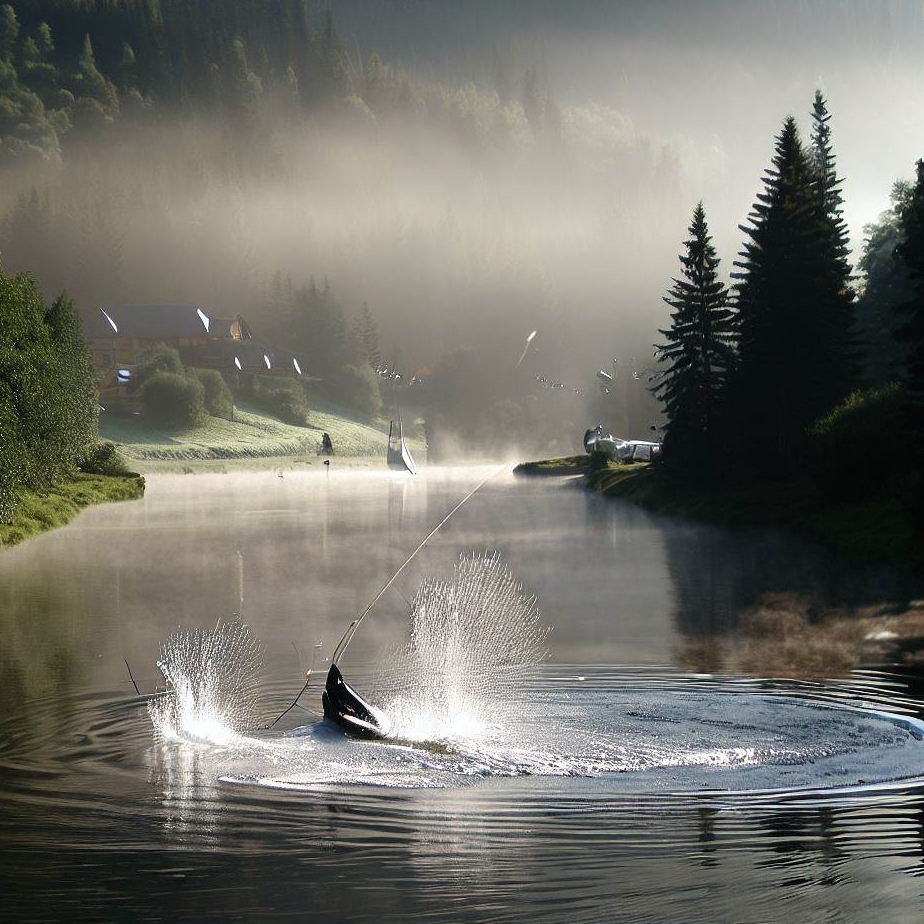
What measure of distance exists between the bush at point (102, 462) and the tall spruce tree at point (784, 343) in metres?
54.1

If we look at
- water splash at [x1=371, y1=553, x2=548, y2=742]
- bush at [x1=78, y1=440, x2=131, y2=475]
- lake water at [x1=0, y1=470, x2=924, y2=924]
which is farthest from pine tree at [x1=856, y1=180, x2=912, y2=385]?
bush at [x1=78, y1=440, x2=131, y2=475]

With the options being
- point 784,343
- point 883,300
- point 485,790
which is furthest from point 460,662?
point 883,300

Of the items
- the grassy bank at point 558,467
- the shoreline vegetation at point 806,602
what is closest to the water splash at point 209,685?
the shoreline vegetation at point 806,602

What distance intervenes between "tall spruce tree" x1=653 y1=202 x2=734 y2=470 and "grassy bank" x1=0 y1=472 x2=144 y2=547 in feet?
108

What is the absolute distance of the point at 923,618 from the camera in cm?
2798

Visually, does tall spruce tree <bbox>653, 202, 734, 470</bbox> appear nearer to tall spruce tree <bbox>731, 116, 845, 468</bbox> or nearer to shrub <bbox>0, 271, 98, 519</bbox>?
tall spruce tree <bbox>731, 116, 845, 468</bbox>

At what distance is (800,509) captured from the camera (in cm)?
5350

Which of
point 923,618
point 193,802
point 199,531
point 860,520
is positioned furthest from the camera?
point 199,531

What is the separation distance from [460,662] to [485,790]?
30.5 feet

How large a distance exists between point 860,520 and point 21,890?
127ft

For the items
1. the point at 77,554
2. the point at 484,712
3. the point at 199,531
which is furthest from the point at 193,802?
the point at 199,531

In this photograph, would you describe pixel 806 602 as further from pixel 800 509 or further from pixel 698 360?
pixel 698 360

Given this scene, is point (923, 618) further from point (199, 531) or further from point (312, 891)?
point (199, 531)

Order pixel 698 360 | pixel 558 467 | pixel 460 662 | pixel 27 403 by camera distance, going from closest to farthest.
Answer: pixel 460 662, pixel 27 403, pixel 698 360, pixel 558 467
